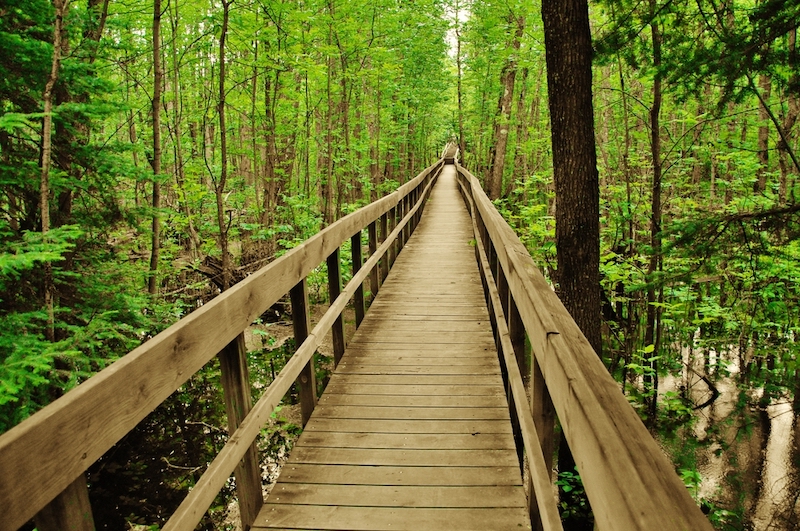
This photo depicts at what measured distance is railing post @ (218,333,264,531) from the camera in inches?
85.6

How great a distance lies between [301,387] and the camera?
10.8 ft

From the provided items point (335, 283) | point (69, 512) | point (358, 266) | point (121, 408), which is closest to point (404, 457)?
point (335, 283)

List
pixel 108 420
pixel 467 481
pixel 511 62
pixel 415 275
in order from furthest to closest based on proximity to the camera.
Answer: pixel 511 62
pixel 415 275
pixel 467 481
pixel 108 420

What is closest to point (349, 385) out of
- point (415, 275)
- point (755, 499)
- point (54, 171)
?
point (54, 171)

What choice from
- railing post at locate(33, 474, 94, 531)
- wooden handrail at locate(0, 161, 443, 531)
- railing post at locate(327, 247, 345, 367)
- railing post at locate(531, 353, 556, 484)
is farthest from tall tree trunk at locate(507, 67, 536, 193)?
railing post at locate(33, 474, 94, 531)

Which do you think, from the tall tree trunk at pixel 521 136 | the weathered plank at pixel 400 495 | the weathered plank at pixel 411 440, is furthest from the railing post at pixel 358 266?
the tall tree trunk at pixel 521 136

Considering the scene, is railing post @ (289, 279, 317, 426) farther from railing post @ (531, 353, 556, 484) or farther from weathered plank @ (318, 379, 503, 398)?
railing post @ (531, 353, 556, 484)

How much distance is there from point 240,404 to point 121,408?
35.3 inches

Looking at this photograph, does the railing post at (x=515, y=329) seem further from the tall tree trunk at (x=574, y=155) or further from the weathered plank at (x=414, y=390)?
the tall tree trunk at (x=574, y=155)

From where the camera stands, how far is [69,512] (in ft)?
3.70

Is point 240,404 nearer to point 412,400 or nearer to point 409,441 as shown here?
point 409,441

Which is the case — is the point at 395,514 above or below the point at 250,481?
below

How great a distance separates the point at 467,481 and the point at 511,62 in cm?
1575

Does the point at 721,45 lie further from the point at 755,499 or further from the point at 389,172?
the point at 389,172
